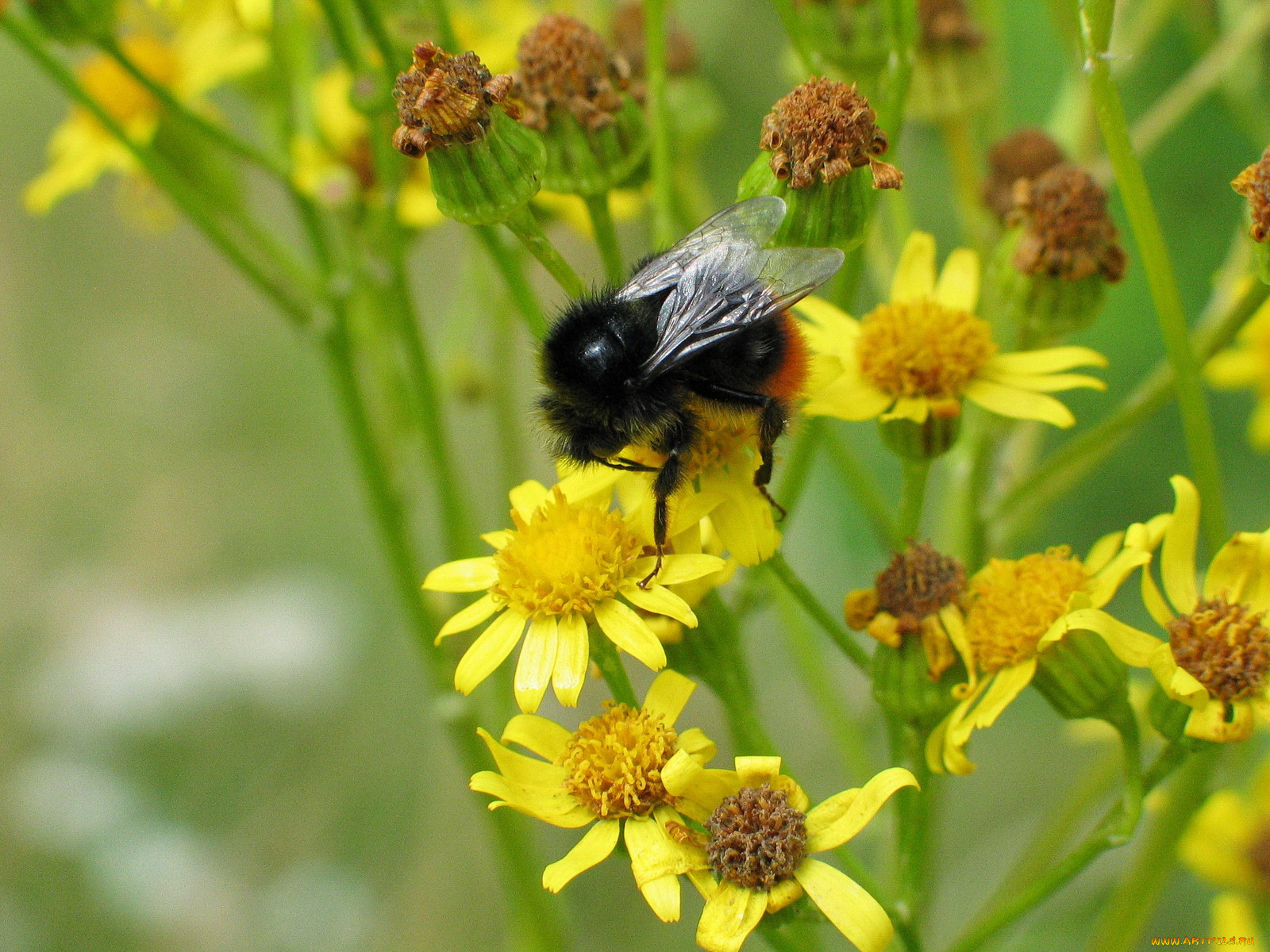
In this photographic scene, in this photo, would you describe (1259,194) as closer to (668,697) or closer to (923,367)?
(923,367)

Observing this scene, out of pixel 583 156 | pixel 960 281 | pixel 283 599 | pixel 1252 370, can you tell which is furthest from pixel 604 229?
pixel 283 599

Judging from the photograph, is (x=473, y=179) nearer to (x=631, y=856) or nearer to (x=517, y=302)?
(x=517, y=302)

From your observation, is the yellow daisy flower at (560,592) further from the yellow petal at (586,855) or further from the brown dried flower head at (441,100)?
the brown dried flower head at (441,100)

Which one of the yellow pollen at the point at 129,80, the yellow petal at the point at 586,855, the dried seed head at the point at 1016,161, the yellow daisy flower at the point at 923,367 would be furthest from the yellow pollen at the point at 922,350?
the yellow pollen at the point at 129,80

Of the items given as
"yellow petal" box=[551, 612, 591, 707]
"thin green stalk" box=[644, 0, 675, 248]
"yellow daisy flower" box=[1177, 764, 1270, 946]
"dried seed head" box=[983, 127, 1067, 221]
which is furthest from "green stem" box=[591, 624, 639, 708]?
"yellow daisy flower" box=[1177, 764, 1270, 946]

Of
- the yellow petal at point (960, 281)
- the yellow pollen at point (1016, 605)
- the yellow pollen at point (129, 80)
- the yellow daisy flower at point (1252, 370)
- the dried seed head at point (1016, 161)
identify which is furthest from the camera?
the yellow pollen at point (129, 80)

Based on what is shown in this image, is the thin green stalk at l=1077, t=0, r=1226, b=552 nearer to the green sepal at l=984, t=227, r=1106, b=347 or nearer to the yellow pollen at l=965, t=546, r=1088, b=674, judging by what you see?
the yellow pollen at l=965, t=546, r=1088, b=674
